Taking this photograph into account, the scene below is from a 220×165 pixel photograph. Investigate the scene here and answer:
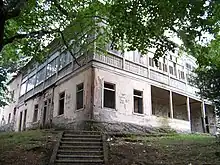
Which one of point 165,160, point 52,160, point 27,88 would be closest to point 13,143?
point 52,160

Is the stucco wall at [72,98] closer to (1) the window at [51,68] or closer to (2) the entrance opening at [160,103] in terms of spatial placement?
(1) the window at [51,68]

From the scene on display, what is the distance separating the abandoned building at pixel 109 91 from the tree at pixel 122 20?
265 cm

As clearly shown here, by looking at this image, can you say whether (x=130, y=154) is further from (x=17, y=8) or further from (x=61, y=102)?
(x=61, y=102)

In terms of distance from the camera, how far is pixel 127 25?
8.25m

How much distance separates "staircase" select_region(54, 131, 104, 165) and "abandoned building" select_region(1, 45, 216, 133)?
2.40m

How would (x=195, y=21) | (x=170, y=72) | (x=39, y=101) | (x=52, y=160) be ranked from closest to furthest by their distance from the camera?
(x=195, y=21) < (x=52, y=160) < (x=170, y=72) < (x=39, y=101)

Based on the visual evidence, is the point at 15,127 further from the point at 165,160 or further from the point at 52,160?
the point at 165,160

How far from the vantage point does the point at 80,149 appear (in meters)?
9.75

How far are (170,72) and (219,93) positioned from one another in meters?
9.84

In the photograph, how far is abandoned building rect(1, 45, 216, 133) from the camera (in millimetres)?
14438

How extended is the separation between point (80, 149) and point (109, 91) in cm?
599

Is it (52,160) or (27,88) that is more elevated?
(27,88)

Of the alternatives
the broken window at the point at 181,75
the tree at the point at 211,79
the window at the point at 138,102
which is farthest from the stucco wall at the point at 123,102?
the tree at the point at 211,79

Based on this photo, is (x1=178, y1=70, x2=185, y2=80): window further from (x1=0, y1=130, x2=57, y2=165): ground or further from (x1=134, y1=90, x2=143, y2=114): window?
(x1=0, y1=130, x2=57, y2=165): ground
